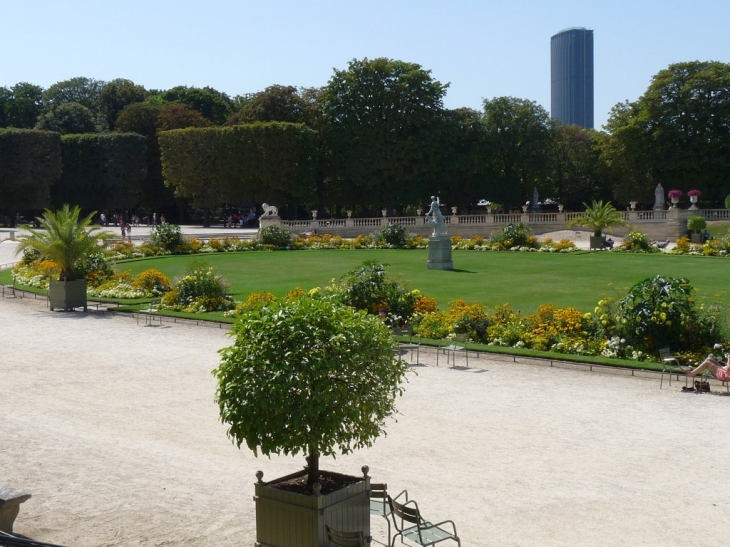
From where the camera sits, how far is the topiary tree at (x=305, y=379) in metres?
7.45

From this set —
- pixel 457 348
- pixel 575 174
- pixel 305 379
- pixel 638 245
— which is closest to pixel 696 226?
pixel 638 245

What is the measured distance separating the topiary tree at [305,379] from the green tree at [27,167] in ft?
209

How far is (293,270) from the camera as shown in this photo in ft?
113

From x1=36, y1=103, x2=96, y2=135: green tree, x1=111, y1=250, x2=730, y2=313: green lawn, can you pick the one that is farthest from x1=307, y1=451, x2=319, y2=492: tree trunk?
x1=36, y1=103, x2=96, y2=135: green tree

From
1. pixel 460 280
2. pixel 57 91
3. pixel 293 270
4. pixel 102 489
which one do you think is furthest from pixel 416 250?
pixel 57 91

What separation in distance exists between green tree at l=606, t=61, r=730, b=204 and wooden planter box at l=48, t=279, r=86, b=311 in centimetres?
Result: 4218

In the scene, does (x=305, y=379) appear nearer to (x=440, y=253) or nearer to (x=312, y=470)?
(x=312, y=470)

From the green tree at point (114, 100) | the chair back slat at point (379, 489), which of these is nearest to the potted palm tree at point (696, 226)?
the chair back slat at point (379, 489)

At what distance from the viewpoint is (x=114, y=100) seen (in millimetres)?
82938

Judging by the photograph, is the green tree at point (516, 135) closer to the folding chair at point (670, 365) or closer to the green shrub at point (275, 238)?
the green shrub at point (275, 238)

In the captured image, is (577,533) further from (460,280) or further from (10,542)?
(460,280)

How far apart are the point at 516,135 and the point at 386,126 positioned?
9298mm

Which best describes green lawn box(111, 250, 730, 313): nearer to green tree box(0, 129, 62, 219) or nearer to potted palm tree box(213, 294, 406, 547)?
potted palm tree box(213, 294, 406, 547)

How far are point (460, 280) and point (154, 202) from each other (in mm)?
51969
